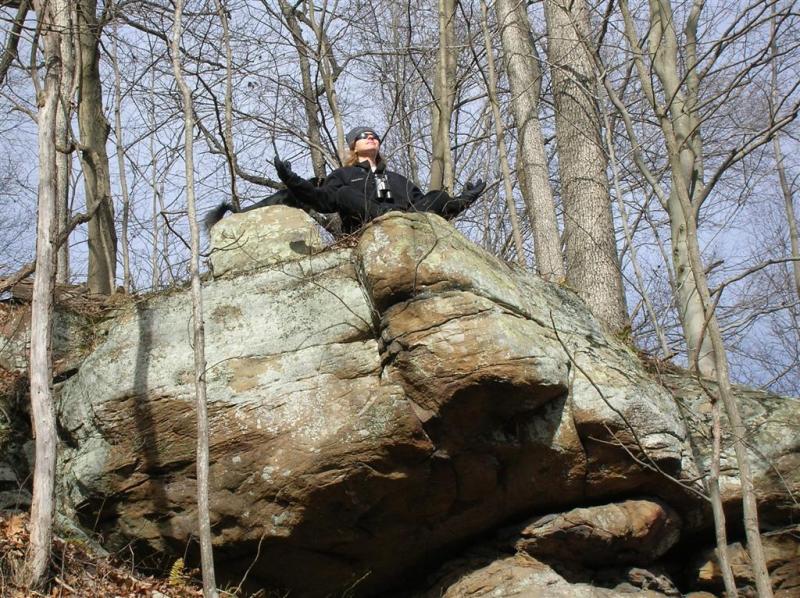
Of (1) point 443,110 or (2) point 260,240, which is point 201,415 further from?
(1) point 443,110

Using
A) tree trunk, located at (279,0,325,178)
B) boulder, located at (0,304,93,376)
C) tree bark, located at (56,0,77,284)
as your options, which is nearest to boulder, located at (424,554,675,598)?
boulder, located at (0,304,93,376)

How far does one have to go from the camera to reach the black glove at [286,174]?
6.86m

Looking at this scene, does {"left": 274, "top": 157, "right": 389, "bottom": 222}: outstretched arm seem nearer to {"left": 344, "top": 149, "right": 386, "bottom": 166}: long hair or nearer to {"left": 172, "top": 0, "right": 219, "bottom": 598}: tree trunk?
{"left": 344, "top": 149, "right": 386, "bottom": 166}: long hair

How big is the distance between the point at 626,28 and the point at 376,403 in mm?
4906

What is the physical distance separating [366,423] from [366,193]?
248 centimetres

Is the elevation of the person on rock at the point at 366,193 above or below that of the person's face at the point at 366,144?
below

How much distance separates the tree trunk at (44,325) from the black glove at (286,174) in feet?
6.24

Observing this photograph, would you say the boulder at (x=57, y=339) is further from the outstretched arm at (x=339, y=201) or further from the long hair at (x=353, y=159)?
the long hair at (x=353, y=159)

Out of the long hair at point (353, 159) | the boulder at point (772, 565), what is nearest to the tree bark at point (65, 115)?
the long hair at point (353, 159)

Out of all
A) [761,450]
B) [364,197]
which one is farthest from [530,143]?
[761,450]

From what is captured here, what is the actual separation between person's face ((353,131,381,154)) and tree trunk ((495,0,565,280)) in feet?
7.05

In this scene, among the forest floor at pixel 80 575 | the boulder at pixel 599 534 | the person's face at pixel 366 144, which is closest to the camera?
the forest floor at pixel 80 575

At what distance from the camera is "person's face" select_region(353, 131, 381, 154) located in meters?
8.39

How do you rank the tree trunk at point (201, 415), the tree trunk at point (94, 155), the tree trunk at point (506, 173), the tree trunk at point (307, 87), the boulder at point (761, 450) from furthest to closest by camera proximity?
the tree trunk at point (307, 87), the tree trunk at point (94, 155), the tree trunk at point (506, 173), the boulder at point (761, 450), the tree trunk at point (201, 415)
